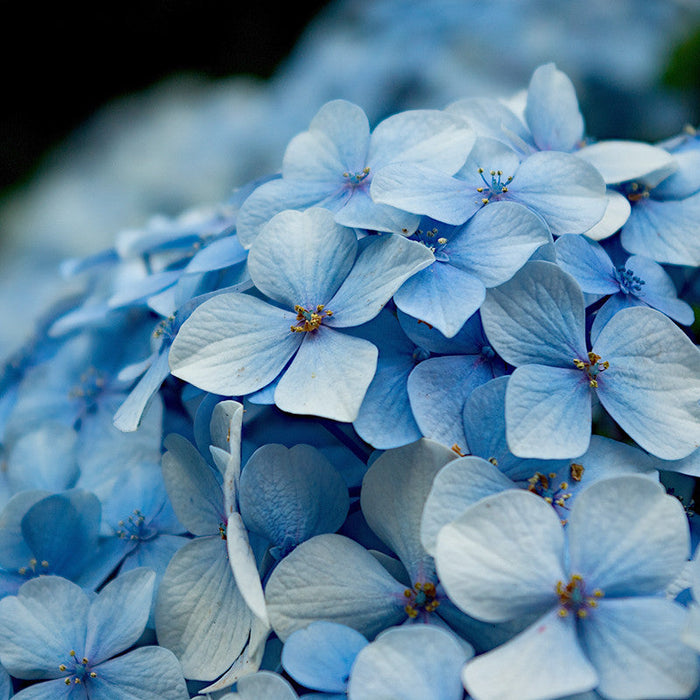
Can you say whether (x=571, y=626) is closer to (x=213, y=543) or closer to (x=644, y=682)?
(x=644, y=682)

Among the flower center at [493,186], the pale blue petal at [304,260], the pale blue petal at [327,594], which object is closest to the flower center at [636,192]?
the flower center at [493,186]

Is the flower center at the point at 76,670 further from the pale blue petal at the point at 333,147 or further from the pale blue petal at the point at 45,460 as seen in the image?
the pale blue petal at the point at 333,147

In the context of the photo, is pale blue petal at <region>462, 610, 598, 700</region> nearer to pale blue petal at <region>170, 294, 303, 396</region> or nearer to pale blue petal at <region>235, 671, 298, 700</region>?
pale blue petal at <region>235, 671, 298, 700</region>

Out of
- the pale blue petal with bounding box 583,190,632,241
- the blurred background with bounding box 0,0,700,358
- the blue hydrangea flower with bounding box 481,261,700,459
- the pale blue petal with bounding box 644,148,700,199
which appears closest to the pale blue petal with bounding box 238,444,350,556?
the blue hydrangea flower with bounding box 481,261,700,459

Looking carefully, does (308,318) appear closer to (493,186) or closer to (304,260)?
(304,260)

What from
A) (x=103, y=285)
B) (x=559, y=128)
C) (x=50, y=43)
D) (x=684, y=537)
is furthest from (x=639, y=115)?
(x=50, y=43)
